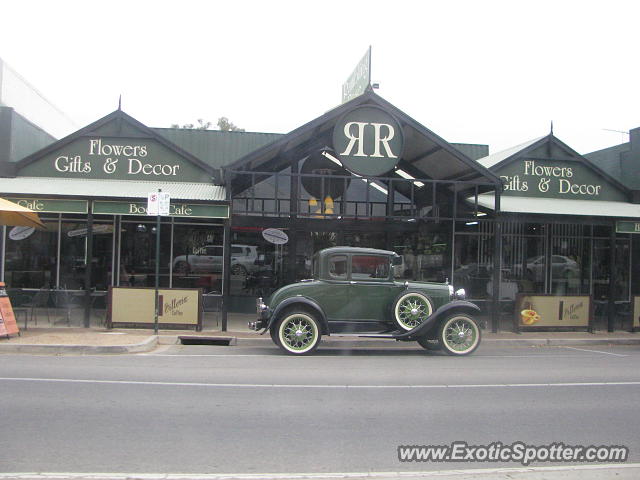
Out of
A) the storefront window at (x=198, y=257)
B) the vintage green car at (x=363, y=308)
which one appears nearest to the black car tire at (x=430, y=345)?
the vintage green car at (x=363, y=308)

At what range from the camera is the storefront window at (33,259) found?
1527cm

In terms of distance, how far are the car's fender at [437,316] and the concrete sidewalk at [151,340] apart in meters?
1.83

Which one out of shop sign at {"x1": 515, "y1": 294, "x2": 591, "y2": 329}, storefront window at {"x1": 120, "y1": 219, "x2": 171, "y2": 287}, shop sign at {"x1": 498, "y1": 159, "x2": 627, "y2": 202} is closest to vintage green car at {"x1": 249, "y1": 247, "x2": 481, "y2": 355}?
shop sign at {"x1": 515, "y1": 294, "x2": 591, "y2": 329}

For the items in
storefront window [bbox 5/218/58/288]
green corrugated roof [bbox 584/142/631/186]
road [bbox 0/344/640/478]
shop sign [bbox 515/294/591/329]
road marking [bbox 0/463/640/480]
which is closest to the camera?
road marking [bbox 0/463/640/480]

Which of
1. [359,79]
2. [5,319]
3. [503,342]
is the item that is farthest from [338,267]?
[5,319]

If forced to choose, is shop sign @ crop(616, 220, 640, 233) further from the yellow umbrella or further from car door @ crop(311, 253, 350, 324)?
the yellow umbrella

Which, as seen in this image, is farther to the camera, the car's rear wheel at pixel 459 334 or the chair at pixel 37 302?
the chair at pixel 37 302

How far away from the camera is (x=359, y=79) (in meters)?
14.4

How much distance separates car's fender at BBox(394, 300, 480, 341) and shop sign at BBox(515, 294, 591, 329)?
4.06 meters

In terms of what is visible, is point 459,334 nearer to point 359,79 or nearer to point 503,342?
point 503,342

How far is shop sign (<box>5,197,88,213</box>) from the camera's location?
1245 centimetres

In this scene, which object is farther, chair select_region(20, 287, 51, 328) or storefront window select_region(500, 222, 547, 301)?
storefront window select_region(500, 222, 547, 301)

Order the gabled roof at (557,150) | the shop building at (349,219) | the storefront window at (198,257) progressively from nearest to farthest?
the shop building at (349,219) < the storefront window at (198,257) < the gabled roof at (557,150)

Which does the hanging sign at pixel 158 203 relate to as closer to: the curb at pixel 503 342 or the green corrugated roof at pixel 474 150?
the curb at pixel 503 342
